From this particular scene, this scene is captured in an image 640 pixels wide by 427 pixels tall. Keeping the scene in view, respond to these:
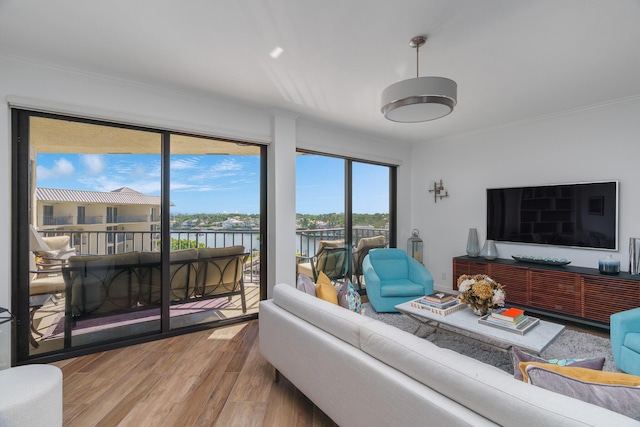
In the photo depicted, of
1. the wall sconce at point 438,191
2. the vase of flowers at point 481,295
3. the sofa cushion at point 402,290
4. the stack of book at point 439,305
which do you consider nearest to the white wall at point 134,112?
the sofa cushion at point 402,290

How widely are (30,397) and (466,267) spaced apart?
4.38m

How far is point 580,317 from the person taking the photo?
317 centimetres

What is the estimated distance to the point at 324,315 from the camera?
67.2 inches

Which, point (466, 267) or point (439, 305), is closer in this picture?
point (439, 305)

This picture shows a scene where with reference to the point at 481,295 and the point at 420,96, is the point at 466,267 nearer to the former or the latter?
the point at 481,295

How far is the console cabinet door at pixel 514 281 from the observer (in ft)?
11.7

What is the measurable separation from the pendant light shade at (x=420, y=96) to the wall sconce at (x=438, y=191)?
2.79 m

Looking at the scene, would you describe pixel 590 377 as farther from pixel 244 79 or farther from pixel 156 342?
pixel 156 342

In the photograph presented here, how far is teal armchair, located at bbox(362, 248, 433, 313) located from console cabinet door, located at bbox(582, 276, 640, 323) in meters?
1.56

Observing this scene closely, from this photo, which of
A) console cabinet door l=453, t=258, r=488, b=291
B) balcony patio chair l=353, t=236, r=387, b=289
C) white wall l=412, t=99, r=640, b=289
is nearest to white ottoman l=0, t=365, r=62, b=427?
balcony patio chair l=353, t=236, r=387, b=289

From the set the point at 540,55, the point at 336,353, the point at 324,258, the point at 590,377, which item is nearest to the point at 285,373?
the point at 336,353

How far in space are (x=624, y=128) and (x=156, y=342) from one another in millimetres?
5401

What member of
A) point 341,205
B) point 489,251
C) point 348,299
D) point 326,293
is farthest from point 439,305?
point 341,205

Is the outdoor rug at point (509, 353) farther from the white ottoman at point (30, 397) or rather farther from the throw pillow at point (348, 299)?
the white ottoman at point (30, 397)
